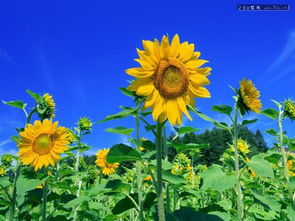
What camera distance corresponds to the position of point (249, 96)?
9.98ft

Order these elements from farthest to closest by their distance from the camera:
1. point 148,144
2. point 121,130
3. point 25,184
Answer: point 25,184
point 148,144
point 121,130

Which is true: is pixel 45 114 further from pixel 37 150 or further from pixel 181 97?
pixel 181 97

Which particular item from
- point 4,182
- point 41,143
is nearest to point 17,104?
point 41,143

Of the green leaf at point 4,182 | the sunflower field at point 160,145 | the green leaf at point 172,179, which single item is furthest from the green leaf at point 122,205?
the green leaf at point 4,182

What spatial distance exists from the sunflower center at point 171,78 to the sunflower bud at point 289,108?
2.68 metres

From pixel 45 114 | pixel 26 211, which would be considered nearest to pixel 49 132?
pixel 45 114

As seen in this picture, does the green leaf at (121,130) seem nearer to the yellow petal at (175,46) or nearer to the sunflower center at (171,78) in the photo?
the sunflower center at (171,78)

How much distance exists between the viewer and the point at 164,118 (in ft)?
6.82

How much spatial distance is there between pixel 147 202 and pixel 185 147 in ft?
1.67

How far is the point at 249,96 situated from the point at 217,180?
0.82m

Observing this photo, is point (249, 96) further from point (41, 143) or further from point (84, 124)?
point (84, 124)

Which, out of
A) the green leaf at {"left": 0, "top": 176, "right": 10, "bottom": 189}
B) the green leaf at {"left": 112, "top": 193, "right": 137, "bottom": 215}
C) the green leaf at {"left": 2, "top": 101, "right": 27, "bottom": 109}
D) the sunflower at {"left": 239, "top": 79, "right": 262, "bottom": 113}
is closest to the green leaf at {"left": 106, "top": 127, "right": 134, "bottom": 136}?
the green leaf at {"left": 112, "top": 193, "right": 137, "bottom": 215}

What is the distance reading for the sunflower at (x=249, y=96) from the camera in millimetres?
3006

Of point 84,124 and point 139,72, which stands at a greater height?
point 84,124
